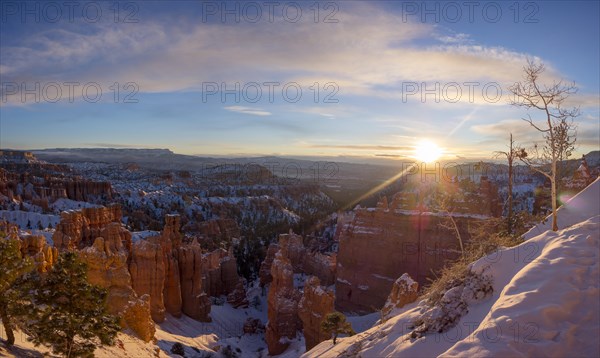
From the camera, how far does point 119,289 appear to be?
23109mm

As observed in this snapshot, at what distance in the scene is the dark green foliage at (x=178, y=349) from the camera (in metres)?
23.9

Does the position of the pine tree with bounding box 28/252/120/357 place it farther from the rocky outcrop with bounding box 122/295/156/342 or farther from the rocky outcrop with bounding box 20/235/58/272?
the rocky outcrop with bounding box 20/235/58/272

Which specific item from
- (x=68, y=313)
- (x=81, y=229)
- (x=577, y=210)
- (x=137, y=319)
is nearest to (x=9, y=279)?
(x=68, y=313)

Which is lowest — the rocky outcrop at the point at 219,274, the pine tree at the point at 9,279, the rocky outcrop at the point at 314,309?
the rocky outcrop at the point at 219,274

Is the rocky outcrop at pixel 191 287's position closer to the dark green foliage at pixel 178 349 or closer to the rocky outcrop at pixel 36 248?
the dark green foliage at pixel 178 349

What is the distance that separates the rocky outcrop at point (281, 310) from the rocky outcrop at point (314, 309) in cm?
265

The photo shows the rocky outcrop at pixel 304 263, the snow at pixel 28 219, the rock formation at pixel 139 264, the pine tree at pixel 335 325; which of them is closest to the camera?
the pine tree at pixel 335 325

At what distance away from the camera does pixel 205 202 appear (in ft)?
346

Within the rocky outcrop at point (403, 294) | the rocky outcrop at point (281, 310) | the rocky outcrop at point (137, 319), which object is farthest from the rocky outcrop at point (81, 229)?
the rocky outcrop at point (403, 294)

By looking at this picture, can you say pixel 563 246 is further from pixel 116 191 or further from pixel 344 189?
pixel 344 189

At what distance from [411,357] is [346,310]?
99.8 feet

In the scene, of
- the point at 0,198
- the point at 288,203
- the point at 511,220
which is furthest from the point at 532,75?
the point at 288,203

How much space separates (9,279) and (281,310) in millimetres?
19172

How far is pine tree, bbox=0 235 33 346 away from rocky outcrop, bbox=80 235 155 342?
27.9 feet
